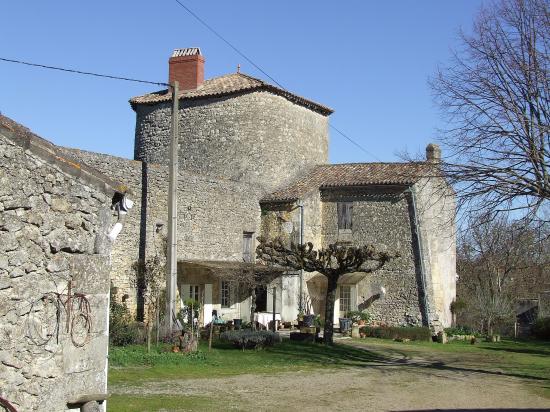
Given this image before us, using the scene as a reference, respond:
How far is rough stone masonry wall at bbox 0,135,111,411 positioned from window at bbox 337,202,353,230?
Result: 71.4 ft

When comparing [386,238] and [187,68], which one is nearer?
[386,238]

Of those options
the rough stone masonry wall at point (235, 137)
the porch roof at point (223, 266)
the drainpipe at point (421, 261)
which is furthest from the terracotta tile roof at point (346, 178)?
the porch roof at point (223, 266)

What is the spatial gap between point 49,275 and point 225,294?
18.5 m

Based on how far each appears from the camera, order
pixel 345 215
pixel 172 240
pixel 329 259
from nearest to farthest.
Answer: pixel 172 240 → pixel 329 259 → pixel 345 215

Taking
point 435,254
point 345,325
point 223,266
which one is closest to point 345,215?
point 435,254

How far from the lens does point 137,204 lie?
20406 mm

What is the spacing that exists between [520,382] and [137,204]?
11786 mm

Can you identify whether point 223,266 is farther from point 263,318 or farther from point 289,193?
point 289,193

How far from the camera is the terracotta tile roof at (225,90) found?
2717 centimetres

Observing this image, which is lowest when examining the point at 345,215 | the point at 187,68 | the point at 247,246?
the point at 247,246

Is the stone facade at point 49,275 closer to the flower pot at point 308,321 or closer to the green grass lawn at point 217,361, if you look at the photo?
the green grass lawn at point 217,361

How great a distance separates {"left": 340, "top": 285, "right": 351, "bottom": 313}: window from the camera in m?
27.5

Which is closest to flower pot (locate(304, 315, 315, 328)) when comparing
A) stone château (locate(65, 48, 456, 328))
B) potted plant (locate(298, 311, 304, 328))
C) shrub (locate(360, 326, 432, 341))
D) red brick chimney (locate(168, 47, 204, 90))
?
potted plant (locate(298, 311, 304, 328))

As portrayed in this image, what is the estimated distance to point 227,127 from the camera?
27.2 meters
